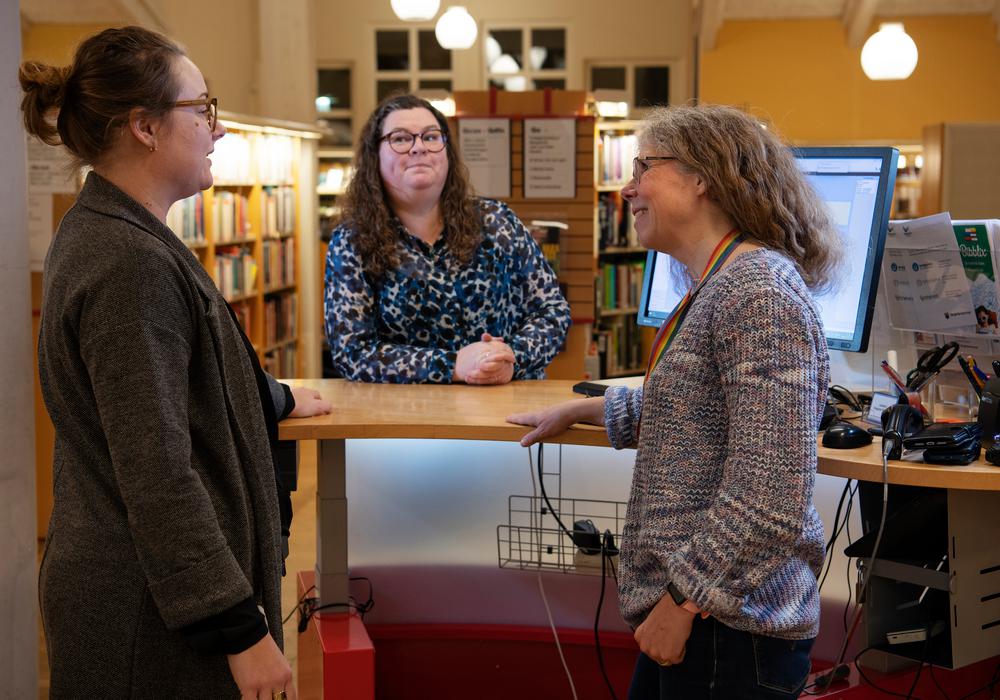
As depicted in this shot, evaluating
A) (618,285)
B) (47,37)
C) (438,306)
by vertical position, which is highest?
(47,37)

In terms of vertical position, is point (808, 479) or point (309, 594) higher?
point (808, 479)

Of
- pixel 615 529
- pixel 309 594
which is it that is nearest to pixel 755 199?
pixel 615 529

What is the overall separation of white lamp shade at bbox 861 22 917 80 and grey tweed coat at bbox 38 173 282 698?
884 centimetres

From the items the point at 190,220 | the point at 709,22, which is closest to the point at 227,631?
the point at 190,220

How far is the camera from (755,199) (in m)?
1.56

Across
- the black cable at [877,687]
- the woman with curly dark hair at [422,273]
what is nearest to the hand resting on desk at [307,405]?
the woman with curly dark hair at [422,273]

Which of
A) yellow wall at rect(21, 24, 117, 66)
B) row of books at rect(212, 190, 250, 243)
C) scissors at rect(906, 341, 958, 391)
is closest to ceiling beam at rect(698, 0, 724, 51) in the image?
row of books at rect(212, 190, 250, 243)

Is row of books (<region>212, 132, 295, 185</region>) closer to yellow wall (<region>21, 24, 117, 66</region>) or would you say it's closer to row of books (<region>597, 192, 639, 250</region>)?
yellow wall (<region>21, 24, 117, 66</region>)

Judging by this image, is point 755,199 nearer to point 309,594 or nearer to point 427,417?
point 427,417

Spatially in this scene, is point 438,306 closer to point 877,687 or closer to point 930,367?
point 930,367

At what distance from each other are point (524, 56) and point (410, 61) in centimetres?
136

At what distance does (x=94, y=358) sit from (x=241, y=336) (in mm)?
259

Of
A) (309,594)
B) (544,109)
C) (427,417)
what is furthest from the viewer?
(544,109)

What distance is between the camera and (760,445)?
1412 millimetres
